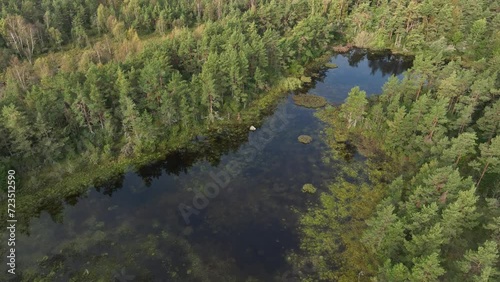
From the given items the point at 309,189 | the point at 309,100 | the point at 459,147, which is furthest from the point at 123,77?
the point at 459,147

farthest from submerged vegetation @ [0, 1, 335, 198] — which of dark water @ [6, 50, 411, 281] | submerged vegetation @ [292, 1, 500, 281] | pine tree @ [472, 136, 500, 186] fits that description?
pine tree @ [472, 136, 500, 186]

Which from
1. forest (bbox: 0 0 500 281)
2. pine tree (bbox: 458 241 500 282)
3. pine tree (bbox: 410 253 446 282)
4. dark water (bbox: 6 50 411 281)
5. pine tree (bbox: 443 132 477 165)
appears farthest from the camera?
pine tree (bbox: 443 132 477 165)

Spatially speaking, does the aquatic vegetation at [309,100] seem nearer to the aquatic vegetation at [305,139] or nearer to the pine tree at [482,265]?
the aquatic vegetation at [305,139]

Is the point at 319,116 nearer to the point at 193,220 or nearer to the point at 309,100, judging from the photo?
the point at 309,100

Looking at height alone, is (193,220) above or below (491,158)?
below

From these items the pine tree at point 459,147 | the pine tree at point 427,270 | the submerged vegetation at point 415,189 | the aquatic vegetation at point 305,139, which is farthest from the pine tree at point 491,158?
the aquatic vegetation at point 305,139

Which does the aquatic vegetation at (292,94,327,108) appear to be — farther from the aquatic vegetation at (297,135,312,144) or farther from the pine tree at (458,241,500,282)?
the pine tree at (458,241,500,282)
